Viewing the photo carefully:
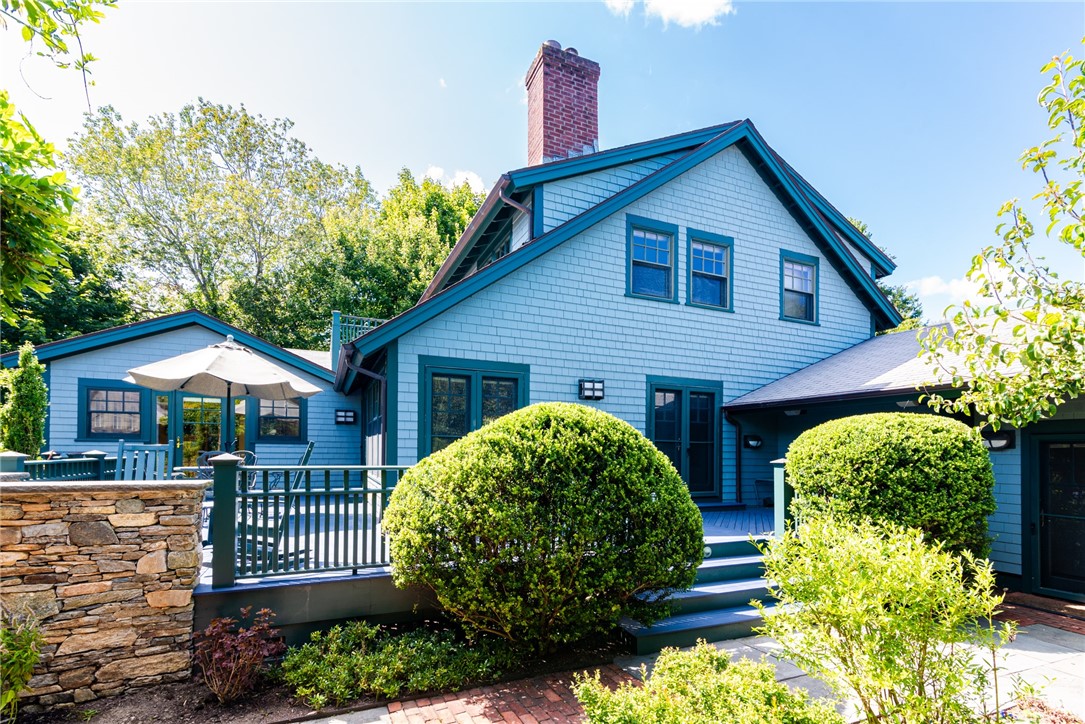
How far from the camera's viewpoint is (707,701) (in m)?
2.82

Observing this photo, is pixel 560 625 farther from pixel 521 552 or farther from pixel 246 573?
pixel 246 573

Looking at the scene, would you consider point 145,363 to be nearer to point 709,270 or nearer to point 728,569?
point 709,270

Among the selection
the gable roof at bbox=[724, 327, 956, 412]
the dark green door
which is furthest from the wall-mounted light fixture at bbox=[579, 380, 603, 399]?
the dark green door

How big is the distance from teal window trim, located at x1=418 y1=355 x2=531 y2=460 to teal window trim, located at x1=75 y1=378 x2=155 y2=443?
7.31 meters

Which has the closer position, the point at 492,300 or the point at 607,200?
the point at 492,300

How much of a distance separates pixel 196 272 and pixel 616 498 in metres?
25.2

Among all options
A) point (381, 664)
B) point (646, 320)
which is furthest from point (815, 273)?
point (381, 664)

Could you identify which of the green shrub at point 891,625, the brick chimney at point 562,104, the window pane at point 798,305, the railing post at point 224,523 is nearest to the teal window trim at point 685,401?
the window pane at point 798,305

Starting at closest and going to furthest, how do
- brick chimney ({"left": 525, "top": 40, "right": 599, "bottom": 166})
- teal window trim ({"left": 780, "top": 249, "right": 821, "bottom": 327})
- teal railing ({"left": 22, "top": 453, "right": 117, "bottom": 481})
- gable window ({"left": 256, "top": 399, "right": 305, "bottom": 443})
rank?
teal railing ({"left": 22, "top": 453, "right": 117, "bottom": 481}), brick chimney ({"left": 525, "top": 40, "right": 599, "bottom": 166}), teal window trim ({"left": 780, "top": 249, "right": 821, "bottom": 327}), gable window ({"left": 256, "top": 399, "right": 305, "bottom": 443})

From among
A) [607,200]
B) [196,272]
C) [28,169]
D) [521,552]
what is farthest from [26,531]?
[196,272]

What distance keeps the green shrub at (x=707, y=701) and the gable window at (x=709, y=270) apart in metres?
7.01

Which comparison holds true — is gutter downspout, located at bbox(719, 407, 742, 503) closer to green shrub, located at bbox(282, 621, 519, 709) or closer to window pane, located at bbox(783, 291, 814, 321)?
window pane, located at bbox(783, 291, 814, 321)

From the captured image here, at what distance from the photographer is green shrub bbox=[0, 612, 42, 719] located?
3.54 meters

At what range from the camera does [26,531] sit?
3.90m
